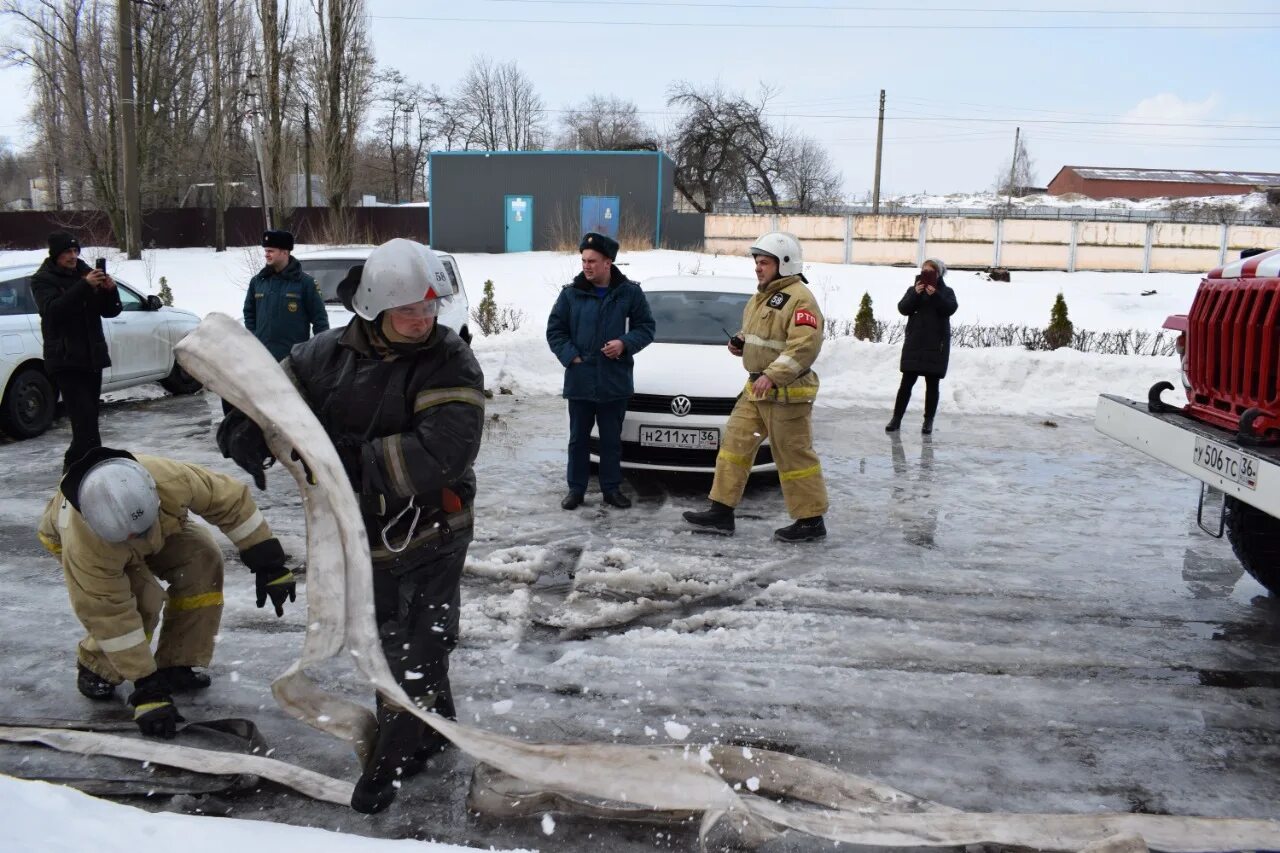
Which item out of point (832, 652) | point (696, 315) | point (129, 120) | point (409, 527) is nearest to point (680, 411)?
point (696, 315)

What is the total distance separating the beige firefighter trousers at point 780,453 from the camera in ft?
18.4

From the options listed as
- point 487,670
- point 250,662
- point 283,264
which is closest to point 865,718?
point 487,670

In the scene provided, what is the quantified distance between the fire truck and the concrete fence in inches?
1025

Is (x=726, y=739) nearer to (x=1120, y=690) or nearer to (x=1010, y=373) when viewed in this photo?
(x=1120, y=690)

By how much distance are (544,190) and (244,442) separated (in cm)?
2951

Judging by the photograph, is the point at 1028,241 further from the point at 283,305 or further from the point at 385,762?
the point at 385,762

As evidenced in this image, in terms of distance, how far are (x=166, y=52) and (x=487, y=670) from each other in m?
37.2

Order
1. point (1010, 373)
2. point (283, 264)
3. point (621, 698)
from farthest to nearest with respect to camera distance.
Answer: point (1010, 373)
point (283, 264)
point (621, 698)

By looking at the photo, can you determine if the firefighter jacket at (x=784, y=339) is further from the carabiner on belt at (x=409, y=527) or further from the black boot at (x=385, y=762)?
the black boot at (x=385, y=762)

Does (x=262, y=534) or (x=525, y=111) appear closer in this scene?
(x=262, y=534)

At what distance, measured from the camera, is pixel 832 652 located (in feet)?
13.6

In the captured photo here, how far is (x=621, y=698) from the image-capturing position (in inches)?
144

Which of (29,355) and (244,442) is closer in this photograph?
(244,442)

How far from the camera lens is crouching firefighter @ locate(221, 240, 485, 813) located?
276 centimetres
